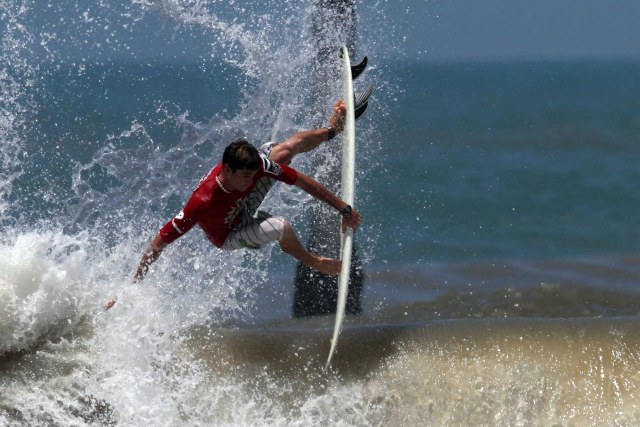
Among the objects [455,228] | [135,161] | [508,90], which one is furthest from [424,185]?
[508,90]

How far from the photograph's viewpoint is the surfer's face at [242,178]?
5543 mm

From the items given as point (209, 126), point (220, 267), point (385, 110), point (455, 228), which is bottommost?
point (220, 267)

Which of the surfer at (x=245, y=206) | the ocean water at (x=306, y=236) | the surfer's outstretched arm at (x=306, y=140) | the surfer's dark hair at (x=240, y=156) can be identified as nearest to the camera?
the surfer's dark hair at (x=240, y=156)

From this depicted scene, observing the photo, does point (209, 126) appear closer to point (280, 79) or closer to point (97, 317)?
point (280, 79)

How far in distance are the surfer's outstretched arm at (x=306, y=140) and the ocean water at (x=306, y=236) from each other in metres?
1.21

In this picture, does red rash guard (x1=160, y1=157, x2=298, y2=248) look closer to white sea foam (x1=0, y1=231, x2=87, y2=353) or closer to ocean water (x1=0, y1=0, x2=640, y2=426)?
ocean water (x1=0, y1=0, x2=640, y2=426)

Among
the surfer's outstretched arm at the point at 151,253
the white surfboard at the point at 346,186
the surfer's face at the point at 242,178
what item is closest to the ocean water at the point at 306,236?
the white surfboard at the point at 346,186

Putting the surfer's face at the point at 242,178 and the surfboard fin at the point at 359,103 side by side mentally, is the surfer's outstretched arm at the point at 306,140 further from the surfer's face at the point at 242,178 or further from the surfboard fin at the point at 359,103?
the surfer's face at the point at 242,178

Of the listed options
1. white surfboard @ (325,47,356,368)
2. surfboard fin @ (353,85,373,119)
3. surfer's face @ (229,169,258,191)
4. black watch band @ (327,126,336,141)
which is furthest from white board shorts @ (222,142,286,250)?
surfboard fin @ (353,85,373,119)

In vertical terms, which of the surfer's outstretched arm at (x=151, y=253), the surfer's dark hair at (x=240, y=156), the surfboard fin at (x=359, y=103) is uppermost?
the surfboard fin at (x=359, y=103)

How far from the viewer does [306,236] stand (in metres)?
8.58

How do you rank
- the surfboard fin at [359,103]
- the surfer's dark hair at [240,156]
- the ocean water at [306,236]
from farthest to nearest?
the surfboard fin at [359,103], the ocean water at [306,236], the surfer's dark hair at [240,156]

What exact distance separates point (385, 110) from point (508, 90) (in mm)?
3440

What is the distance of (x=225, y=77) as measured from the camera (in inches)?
617
